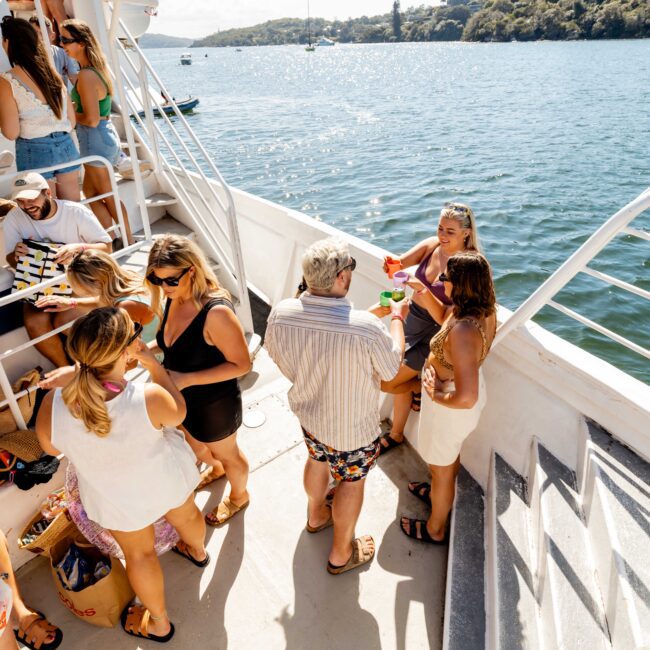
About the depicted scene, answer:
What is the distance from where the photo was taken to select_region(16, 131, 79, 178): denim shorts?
327cm

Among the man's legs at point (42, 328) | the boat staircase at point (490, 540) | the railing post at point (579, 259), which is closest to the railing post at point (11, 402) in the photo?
the boat staircase at point (490, 540)

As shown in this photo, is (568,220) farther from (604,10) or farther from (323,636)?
(604,10)

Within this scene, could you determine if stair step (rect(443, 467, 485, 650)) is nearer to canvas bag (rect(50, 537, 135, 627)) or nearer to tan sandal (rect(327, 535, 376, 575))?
tan sandal (rect(327, 535, 376, 575))

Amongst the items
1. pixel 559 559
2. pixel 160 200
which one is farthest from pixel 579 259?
pixel 160 200

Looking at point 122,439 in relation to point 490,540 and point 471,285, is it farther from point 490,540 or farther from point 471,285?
point 490,540

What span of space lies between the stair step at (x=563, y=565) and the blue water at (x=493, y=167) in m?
3.96

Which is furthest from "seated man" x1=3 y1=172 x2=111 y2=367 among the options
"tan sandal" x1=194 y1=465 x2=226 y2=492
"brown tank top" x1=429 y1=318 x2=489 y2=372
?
"brown tank top" x1=429 y1=318 x2=489 y2=372

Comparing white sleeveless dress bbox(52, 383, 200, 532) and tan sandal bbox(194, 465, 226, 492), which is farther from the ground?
white sleeveless dress bbox(52, 383, 200, 532)

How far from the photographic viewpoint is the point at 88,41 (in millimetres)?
3404

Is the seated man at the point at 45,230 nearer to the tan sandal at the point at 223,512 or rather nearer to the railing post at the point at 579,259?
the tan sandal at the point at 223,512

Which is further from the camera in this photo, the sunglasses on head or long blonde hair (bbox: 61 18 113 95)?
long blonde hair (bbox: 61 18 113 95)

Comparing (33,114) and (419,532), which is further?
(33,114)

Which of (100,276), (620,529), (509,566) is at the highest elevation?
(100,276)

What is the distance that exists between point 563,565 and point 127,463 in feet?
5.67
